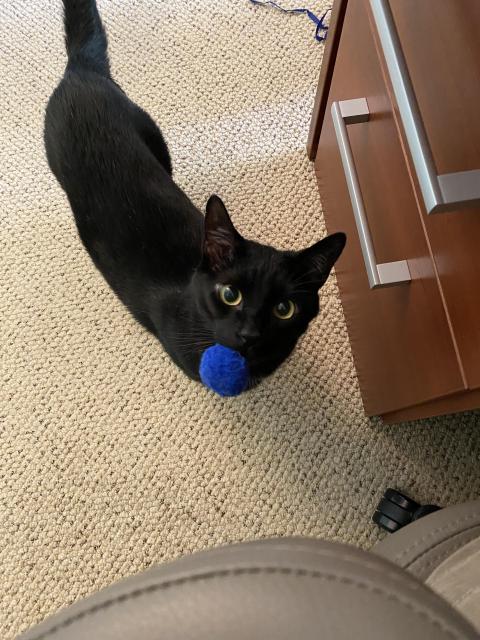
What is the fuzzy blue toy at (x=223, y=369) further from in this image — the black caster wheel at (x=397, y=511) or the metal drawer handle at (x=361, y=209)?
the black caster wheel at (x=397, y=511)

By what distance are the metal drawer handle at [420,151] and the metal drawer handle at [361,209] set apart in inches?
8.9

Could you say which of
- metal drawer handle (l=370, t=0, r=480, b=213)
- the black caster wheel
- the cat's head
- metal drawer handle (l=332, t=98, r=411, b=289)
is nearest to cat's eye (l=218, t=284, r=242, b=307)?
the cat's head

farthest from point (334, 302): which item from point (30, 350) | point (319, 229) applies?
point (30, 350)

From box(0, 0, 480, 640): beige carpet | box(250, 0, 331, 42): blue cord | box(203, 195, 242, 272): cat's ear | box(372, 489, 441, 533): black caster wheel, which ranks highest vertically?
box(250, 0, 331, 42): blue cord

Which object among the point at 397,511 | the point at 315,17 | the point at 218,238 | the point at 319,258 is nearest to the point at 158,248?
the point at 218,238

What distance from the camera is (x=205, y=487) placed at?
109cm

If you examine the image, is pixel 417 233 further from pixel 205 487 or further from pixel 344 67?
pixel 205 487

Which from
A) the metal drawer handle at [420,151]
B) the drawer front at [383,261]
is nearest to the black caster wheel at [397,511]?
the drawer front at [383,261]

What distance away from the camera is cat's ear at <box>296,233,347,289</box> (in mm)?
804

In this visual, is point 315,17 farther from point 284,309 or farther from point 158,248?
point 284,309

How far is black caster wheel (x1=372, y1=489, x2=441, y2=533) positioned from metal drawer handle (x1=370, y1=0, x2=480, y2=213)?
25.4 inches

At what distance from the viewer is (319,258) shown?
832 millimetres

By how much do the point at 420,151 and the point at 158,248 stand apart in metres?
0.52

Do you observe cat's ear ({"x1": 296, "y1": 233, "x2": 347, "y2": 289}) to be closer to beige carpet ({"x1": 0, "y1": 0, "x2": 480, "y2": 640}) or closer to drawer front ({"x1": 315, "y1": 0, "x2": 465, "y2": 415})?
drawer front ({"x1": 315, "y1": 0, "x2": 465, "y2": 415})
